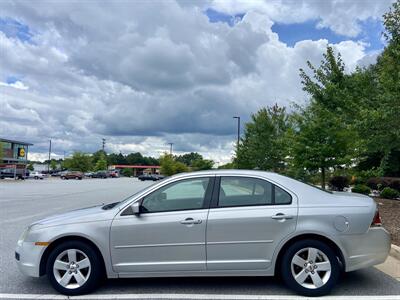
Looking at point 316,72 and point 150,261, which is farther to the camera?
point 316,72

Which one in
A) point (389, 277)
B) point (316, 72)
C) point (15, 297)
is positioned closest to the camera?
point (15, 297)

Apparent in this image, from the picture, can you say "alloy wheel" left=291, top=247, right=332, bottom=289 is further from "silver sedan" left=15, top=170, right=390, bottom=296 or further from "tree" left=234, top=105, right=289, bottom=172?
"tree" left=234, top=105, right=289, bottom=172

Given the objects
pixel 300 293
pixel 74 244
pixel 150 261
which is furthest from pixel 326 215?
pixel 74 244

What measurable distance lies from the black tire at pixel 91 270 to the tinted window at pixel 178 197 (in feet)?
2.77

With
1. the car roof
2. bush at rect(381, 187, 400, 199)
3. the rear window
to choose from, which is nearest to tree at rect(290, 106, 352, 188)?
bush at rect(381, 187, 400, 199)

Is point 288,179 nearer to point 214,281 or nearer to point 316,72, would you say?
point 214,281

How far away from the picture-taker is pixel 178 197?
17.2ft

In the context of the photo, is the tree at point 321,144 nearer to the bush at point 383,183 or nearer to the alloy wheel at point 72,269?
the bush at point 383,183

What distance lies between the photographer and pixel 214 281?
5.48 metres

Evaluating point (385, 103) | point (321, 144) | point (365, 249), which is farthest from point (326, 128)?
point (365, 249)

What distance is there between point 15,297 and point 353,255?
13.4 feet

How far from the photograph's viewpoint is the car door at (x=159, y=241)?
4.92 metres

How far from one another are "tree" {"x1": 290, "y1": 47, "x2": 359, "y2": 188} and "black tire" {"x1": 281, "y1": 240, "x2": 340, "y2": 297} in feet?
32.3

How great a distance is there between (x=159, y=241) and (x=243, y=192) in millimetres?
1226
